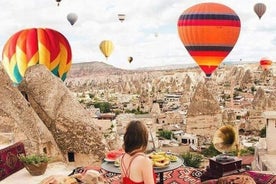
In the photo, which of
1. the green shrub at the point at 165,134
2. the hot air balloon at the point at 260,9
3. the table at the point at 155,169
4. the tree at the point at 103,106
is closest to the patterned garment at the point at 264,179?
the table at the point at 155,169

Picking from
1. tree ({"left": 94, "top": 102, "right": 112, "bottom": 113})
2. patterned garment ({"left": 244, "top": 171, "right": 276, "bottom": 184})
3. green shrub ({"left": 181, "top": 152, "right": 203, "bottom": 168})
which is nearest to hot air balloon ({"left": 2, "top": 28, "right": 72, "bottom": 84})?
green shrub ({"left": 181, "top": 152, "right": 203, "bottom": 168})

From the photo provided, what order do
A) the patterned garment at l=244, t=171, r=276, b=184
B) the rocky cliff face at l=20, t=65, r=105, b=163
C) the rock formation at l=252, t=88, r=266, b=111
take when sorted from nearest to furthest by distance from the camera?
the patterned garment at l=244, t=171, r=276, b=184 < the rocky cliff face at l=20, t=65, r=105, b=163 < the rock formation at l=252, t=88, r=266, b=111

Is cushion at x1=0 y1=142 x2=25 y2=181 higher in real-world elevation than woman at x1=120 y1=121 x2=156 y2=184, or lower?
lower

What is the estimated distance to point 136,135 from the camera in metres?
3.19

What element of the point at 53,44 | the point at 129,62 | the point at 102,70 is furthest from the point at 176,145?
the point at 102,70

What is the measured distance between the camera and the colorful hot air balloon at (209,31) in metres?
14.7

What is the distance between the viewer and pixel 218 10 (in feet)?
48.4

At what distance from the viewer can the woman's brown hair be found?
3184mm

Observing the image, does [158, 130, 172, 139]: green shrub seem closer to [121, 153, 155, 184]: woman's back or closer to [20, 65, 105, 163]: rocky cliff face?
[20, 65, 105, 163]: rocky cliff face

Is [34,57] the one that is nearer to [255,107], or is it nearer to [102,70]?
[255,107]

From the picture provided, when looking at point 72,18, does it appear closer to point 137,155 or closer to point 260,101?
point 260,101

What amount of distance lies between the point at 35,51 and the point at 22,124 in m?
6.38

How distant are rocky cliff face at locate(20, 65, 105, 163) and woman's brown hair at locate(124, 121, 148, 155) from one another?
17.3 ft

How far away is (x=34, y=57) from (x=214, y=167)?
9.87m
